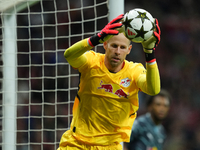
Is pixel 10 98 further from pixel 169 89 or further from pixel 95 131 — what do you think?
pixel 169 89

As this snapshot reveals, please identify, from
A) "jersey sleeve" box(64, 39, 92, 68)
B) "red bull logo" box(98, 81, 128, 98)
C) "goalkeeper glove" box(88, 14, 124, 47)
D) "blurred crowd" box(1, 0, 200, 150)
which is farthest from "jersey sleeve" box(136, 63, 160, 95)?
"blurred crowd" box(1, 0, 200, 150)

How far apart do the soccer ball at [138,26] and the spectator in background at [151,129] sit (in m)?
2.26

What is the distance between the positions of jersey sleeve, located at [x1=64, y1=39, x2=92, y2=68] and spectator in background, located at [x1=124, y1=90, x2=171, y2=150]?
2029mm

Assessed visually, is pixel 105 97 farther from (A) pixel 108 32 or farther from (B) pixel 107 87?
(A) pixel 108 32

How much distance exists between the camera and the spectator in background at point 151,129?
4.38m

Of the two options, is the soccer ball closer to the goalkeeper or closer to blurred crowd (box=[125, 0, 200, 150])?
the goalkeeper

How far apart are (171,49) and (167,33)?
0.49 metres

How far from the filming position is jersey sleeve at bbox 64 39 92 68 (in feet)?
8.20

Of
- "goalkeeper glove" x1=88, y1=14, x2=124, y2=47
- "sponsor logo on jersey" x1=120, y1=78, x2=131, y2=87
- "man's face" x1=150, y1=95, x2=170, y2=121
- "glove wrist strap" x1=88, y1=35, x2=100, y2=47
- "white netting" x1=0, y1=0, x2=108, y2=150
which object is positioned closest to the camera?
"goalkeeper glove" x1=88, y1=14, x2=124, y2=47

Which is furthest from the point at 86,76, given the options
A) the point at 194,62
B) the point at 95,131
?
the point at 194,62

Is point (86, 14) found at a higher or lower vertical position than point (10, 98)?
higher

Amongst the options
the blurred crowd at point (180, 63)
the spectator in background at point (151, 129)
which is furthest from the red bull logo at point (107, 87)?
the blurred crowd at point (180, 63)

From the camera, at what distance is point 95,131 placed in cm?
283

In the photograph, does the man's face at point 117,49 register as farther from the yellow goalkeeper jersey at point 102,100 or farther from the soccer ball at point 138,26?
the soccer ball at point 138,26
